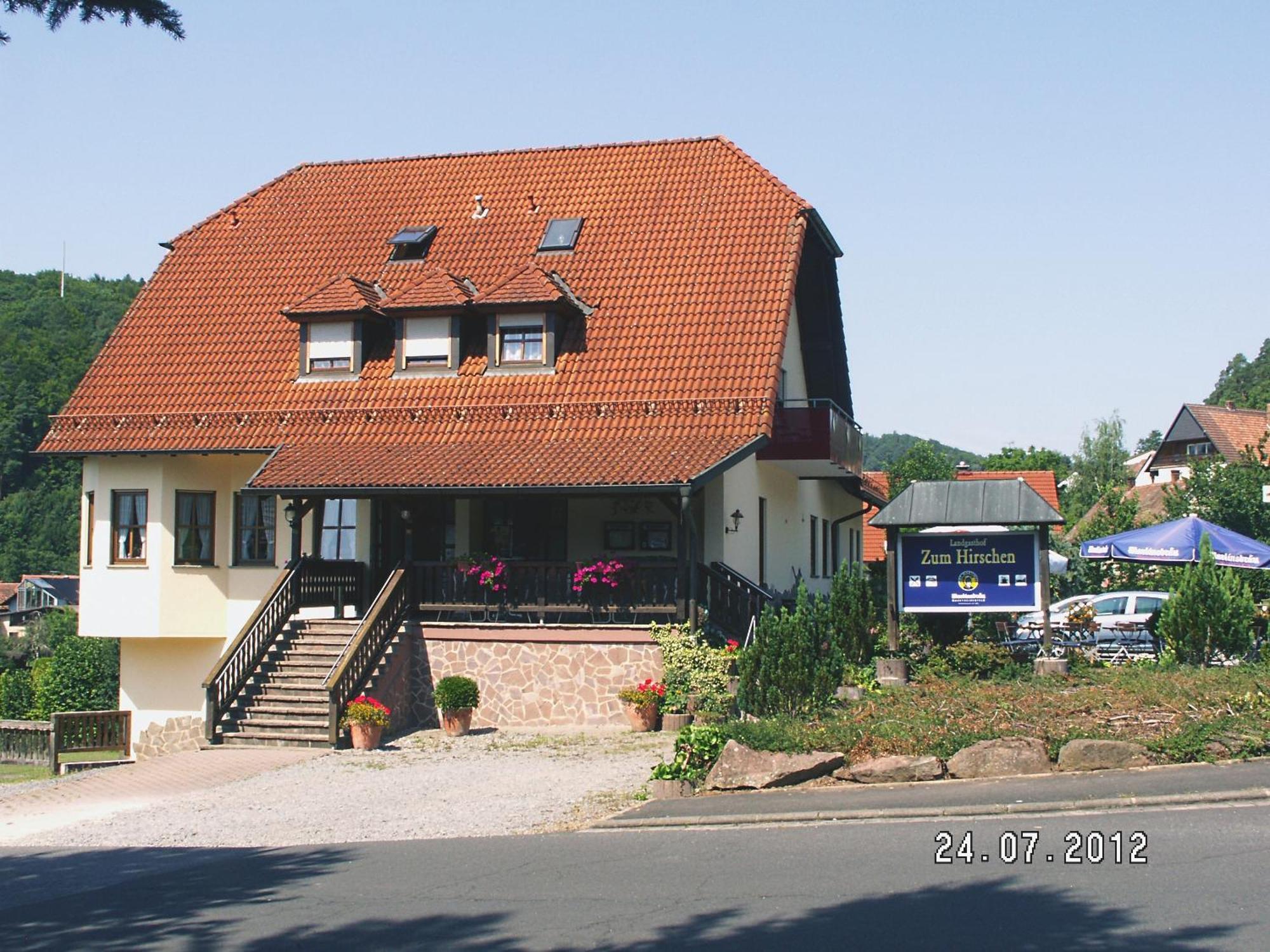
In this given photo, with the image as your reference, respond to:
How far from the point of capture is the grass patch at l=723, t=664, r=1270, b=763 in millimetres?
13383

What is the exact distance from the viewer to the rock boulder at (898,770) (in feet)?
44.1

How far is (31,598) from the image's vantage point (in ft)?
316

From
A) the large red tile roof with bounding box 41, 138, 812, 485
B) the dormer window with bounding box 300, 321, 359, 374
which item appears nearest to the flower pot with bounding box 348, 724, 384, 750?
the large red tile roof with bounding box 41, 138, 812, 485

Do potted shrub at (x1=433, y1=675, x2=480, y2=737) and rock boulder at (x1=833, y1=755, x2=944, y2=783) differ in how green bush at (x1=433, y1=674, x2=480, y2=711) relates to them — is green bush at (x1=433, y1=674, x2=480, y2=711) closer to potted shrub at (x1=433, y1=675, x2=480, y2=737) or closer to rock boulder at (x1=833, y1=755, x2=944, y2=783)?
potted shrub at (x1=433, y1=675, x2=480, y2=737)

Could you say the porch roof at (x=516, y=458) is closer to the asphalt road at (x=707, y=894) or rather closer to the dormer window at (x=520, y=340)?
the dormer window at (x=520, y=340)

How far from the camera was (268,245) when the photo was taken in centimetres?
2895

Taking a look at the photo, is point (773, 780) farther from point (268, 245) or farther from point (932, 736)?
point (268, 245)

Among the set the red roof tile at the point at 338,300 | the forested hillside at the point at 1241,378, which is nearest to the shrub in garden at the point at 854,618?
the red roof tile at the point at 338,300

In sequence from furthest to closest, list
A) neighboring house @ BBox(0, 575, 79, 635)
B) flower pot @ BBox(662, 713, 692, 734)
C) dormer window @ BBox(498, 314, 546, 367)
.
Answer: neighboring house @ BBox(0, 575, 79, 635) → dormer window @ BBox(498, 314, 546, 367) → flower pot @ BBox(662, 713, 692, 734)

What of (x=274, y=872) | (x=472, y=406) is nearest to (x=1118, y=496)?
(x=472, y=406)

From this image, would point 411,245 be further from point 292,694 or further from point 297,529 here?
point 292,694

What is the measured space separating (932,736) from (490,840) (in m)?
4.41

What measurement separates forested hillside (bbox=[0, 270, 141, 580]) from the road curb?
224 feet

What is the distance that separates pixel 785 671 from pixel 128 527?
46.6ft
